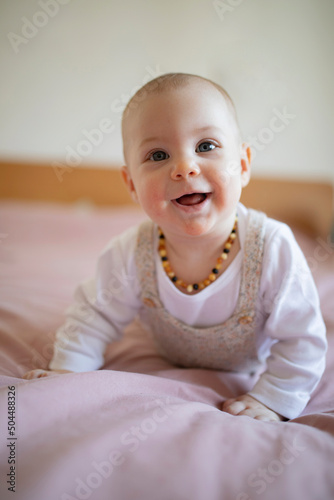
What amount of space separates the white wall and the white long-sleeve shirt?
121cm

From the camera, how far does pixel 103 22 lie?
169 cm

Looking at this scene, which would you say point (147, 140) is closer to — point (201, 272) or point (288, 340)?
point (201, 272)

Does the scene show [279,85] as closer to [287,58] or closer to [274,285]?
[287,58]

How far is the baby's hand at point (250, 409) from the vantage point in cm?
63

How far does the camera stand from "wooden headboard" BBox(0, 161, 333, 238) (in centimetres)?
191

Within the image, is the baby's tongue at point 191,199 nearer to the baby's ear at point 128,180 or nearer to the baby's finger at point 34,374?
the baby's ear at point 128,180

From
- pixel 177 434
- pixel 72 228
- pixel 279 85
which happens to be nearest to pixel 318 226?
pixel 279 85

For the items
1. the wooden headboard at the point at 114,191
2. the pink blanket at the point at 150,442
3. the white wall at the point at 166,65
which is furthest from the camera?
the wooden headboard at the point at 114,191

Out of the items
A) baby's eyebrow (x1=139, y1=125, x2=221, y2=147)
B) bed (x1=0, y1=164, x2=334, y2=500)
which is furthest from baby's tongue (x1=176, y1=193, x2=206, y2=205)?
bed (x1=0, y1=164, x2=334, y2=500)

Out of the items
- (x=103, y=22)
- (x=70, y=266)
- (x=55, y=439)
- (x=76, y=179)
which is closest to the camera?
(x=55, y=439)

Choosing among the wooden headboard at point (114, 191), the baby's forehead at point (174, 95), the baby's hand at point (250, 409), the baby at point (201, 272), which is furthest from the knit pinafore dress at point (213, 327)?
the wooden headboard at point (114, 191)

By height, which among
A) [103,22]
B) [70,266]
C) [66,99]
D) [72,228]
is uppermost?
Result: [103,22]

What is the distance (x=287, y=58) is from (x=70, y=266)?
1329mm

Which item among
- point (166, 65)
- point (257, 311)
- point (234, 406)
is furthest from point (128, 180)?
point (166, 65)
